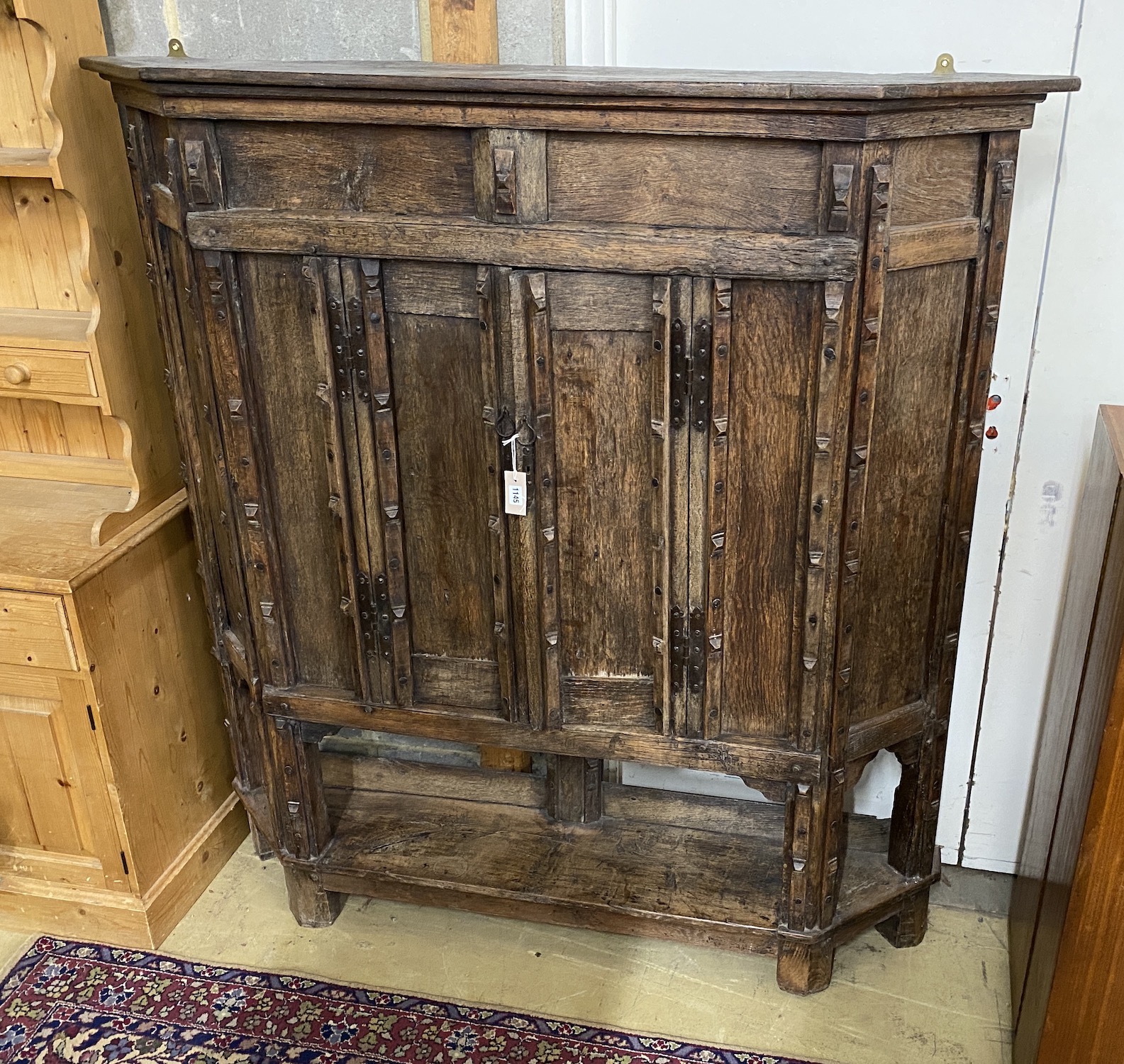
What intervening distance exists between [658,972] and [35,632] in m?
1.47

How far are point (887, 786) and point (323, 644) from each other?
131 cm

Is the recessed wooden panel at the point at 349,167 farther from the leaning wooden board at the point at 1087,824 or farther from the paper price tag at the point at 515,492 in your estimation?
the leaning wooden board at the point at 1087,824

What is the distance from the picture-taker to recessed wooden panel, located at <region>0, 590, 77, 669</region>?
2.23 metres

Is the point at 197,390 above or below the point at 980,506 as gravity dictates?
above

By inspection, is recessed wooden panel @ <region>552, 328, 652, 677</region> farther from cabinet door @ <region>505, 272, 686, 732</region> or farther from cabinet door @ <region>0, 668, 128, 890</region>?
cabinet door @ <region>0, 668, 128, 890</region>

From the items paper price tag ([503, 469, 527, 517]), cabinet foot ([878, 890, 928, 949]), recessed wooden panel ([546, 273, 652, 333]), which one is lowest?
cabinet foot ([878, 890, 928, 949])

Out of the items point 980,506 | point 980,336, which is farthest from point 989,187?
point 980,506

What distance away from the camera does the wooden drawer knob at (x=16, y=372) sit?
2268mm

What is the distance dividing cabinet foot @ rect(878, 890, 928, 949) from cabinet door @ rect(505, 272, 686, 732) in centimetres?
78

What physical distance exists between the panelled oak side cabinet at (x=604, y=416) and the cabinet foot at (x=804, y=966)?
0.04ft

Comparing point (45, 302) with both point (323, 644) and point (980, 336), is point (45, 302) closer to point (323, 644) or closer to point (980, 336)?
point (323, 644)

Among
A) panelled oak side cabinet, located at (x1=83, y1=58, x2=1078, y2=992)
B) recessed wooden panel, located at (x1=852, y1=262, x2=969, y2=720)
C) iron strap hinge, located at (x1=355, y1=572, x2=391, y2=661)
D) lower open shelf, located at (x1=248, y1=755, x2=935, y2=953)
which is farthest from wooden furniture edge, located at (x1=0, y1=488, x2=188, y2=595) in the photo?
recessed wooden panel, located at (x1=852, y1=262, x2=969, y2=720)

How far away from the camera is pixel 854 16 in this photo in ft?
6.59

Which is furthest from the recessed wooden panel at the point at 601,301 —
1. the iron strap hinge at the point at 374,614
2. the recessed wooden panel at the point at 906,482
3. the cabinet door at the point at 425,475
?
the iron strap hinge at the point at 374,614
